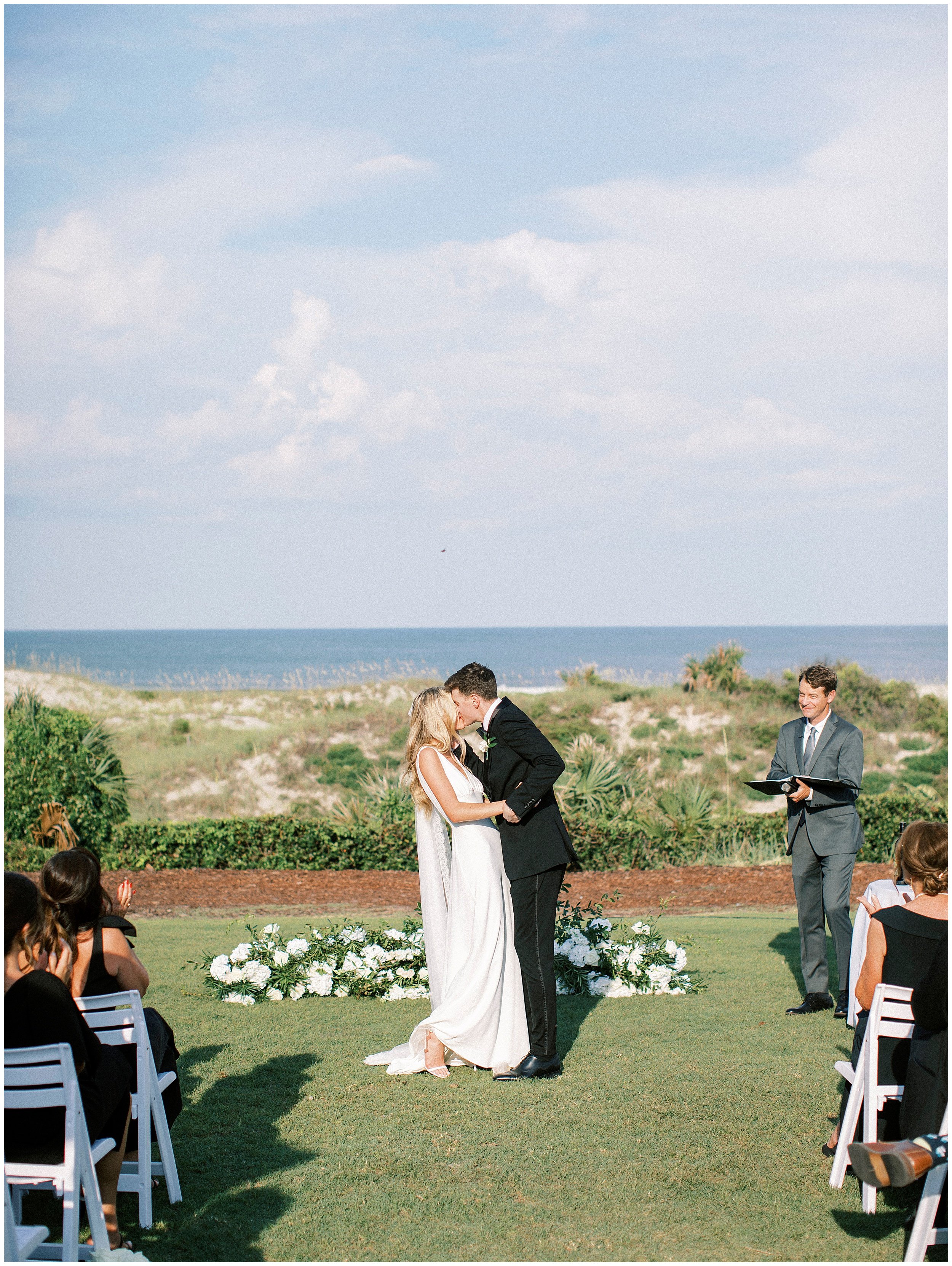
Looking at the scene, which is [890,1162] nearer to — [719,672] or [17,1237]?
[17,1237]

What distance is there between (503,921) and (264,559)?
115 meters

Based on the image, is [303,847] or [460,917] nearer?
[460,917]

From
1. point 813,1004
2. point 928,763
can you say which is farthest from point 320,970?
point 928,763

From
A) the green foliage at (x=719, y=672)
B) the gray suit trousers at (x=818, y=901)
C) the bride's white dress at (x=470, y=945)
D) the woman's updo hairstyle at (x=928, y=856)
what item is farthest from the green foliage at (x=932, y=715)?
the woman's updo hairstyle at (x=928, y=856)

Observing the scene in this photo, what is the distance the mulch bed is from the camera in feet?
37.6

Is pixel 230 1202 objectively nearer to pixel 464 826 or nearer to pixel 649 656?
pixel 464 826

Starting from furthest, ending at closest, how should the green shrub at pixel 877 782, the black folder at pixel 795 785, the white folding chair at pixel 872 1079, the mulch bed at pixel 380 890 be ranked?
1. the green shrub at pixel 877 782
2. the mulch bed at pixel 380 890
3. the black folder at pixel 795 785
4. the white folding chair at pixel 872 1079

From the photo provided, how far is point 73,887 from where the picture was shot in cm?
391

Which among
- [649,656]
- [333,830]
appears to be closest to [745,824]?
[333,830]

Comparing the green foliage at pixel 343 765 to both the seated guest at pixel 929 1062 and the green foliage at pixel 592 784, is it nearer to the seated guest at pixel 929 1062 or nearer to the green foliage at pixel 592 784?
the green foliage at pixel 592 784

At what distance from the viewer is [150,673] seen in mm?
95375

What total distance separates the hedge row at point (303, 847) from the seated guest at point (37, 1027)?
33.0 feet

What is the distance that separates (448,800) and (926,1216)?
2860 mm

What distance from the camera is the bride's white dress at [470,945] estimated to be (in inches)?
225
